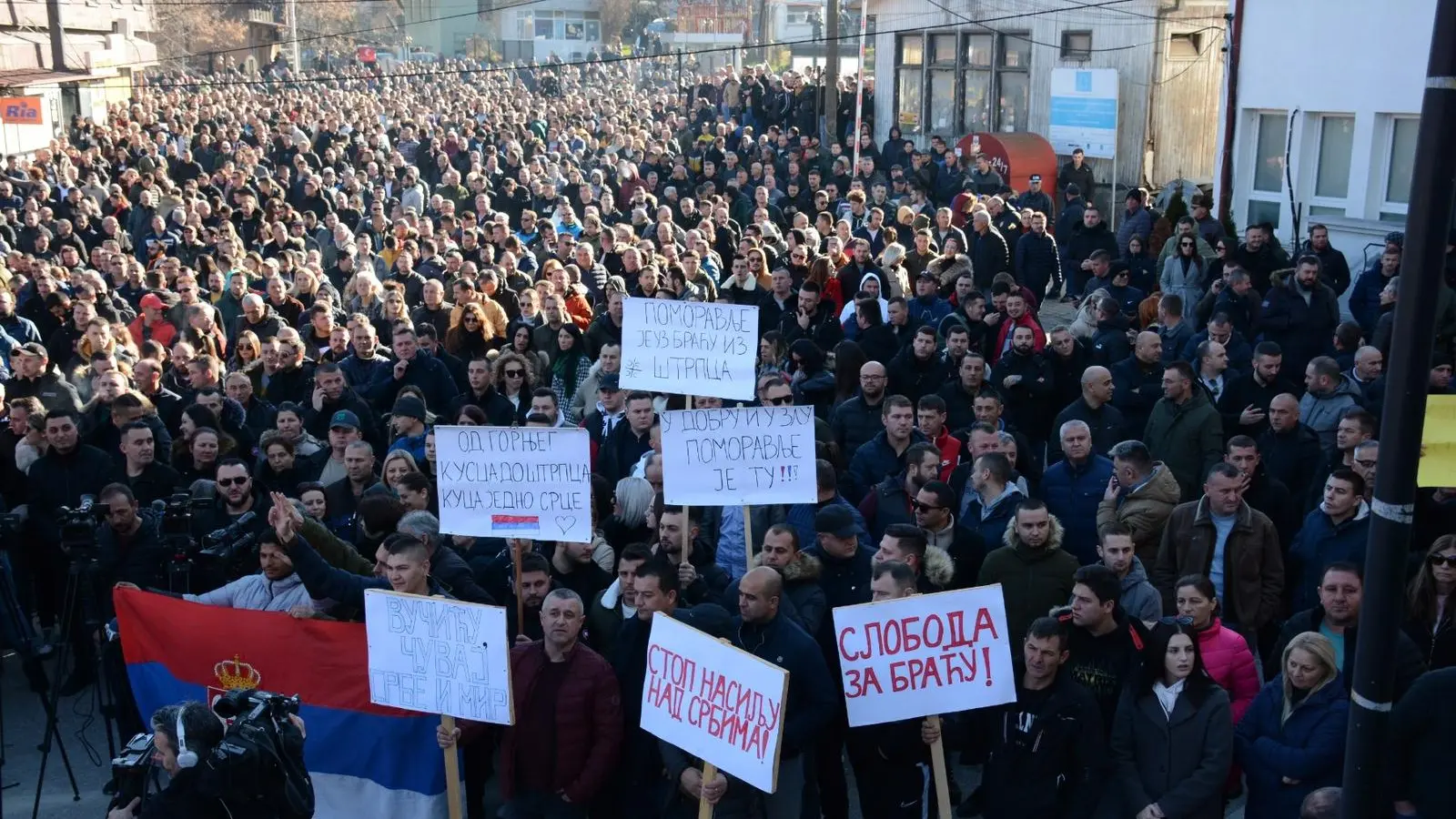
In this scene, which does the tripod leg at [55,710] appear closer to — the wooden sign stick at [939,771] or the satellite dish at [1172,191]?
the wooden sign stick at [939,771]

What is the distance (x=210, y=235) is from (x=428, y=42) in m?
80.6

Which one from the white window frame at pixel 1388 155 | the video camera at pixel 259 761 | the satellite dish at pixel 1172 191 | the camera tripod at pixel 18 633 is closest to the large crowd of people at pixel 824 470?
the camera tripod at pixel 18 633

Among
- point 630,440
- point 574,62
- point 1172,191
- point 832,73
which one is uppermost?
point 574,62

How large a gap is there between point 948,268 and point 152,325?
750 cm

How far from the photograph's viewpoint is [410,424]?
9812 millimetres

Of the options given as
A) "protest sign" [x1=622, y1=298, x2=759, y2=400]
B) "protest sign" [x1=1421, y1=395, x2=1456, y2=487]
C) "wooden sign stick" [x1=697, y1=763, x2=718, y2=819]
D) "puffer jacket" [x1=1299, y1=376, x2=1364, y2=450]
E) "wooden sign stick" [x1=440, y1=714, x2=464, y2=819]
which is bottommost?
"wooden sign stick" [x1=440, y1=714, x2=464, y2=819]

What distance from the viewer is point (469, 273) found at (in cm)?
1448

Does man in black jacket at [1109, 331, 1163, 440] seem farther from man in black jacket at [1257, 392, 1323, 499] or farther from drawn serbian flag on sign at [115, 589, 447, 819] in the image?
drawn serbian flag on sign at [115, 589, 447, 819]

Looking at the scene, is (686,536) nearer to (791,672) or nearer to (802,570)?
(802,570)

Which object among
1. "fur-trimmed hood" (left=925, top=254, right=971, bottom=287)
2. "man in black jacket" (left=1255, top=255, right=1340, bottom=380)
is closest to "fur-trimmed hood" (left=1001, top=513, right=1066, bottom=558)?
"man in black jacket" (left=1255, top=255, right=1340, bottom=380)

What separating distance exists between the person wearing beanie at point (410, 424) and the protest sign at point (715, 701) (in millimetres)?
4185

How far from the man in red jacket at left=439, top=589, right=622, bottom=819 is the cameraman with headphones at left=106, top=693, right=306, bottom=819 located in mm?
1153

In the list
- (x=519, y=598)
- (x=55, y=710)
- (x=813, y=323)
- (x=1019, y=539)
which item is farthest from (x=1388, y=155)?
(x=55, y=710)

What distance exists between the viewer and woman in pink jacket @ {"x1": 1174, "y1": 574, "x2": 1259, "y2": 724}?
627 centimetres
